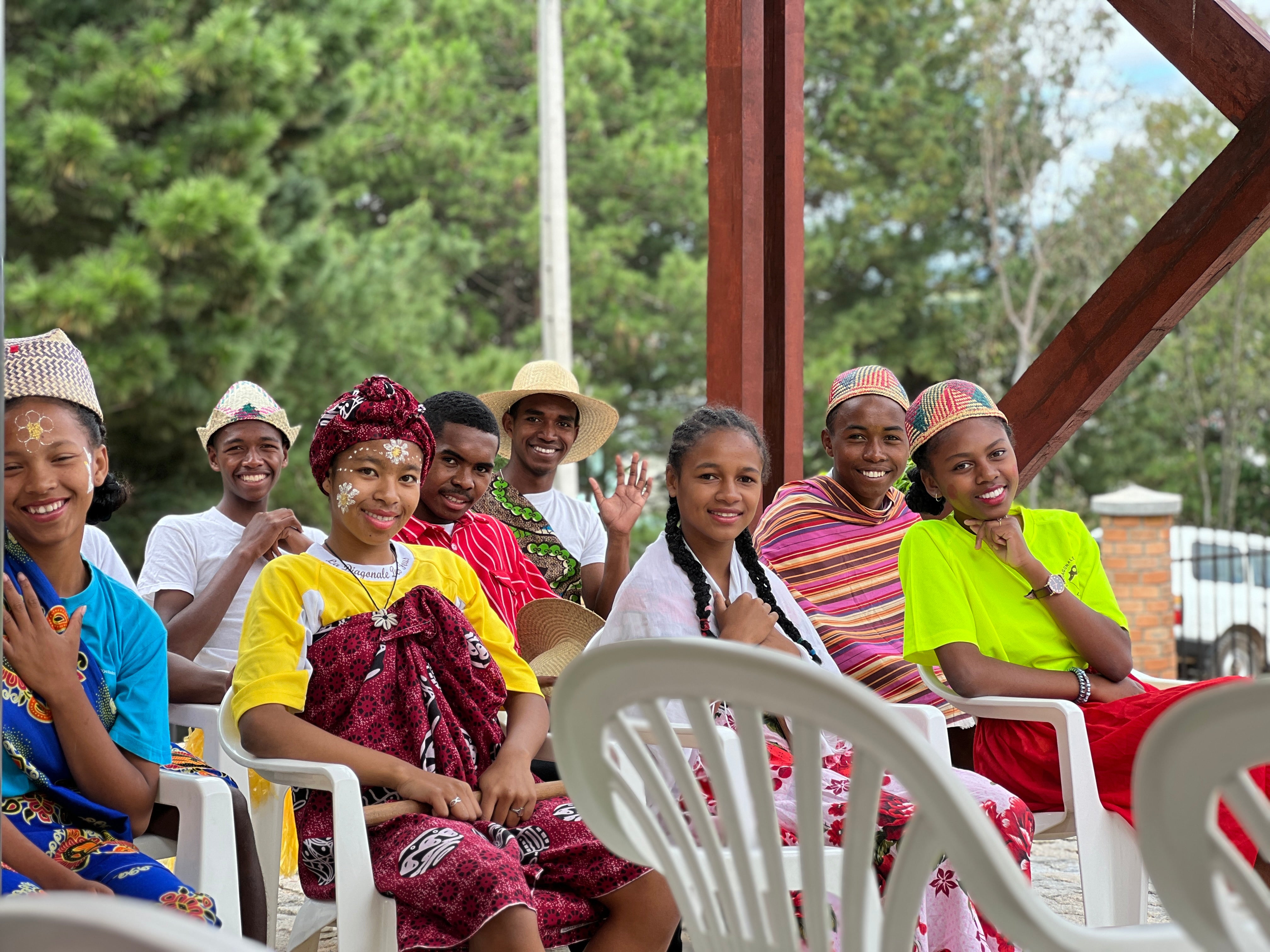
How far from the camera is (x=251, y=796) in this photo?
10.3ft

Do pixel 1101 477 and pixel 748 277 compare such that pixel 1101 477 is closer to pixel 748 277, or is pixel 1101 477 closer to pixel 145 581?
pixel 748 277

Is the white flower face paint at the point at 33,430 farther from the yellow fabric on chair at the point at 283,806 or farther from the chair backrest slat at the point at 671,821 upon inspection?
the chair backrest slat at the point at 671,821

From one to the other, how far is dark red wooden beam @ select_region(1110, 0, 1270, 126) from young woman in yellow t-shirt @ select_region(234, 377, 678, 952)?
270 cm

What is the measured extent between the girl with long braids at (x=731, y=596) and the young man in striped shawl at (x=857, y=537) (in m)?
0.45

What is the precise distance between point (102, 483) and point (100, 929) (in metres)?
1.76

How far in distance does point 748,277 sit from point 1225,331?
13444mm

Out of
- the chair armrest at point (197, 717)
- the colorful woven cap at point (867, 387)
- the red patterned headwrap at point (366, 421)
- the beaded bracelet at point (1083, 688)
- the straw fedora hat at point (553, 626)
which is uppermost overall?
the colorful woven cap at point (867, 387)

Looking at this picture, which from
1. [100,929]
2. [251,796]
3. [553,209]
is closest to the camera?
[100,929]

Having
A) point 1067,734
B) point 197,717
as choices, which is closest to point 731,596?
point 1067,734

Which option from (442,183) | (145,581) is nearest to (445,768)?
(145,581)

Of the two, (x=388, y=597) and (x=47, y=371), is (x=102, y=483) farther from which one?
(x=388, y=597)

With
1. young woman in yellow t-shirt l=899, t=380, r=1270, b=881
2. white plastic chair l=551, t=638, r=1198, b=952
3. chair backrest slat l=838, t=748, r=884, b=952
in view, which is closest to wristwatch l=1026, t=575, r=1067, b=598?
young woman in yellow t-shirt l=899, t=380, r=1270, b=881

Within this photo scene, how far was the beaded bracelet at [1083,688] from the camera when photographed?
3041 mm

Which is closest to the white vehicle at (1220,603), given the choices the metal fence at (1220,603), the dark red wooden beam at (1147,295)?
the metal fence at (1220,603)
